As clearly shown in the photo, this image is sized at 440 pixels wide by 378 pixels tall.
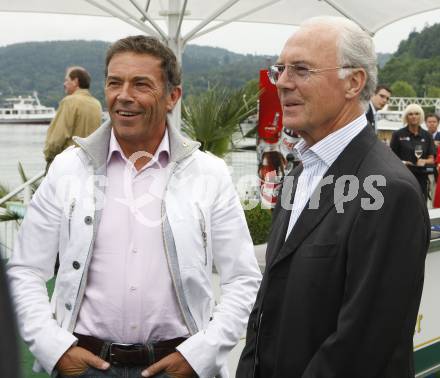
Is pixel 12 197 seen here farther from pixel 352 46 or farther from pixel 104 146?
pixel 352 46

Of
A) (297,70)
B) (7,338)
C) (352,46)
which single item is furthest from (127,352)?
(7,338)

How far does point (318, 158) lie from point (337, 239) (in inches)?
12.3

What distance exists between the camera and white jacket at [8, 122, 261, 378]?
2.02 m

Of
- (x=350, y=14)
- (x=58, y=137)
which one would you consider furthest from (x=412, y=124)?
(x=58, y=137)

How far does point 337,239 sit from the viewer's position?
166cm

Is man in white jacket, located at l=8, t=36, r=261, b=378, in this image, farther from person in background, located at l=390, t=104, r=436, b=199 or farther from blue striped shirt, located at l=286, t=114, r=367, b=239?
person in background, located at l=390, t=104, r=436, b=199

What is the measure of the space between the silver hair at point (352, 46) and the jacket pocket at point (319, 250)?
49 cm

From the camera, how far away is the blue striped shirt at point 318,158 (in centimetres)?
184

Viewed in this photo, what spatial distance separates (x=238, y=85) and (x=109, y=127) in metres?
5.13

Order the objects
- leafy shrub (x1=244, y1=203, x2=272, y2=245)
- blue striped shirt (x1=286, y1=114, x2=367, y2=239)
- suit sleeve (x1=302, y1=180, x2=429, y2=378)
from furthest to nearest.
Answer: leafy shrub (x1=244, y1=203, x2=272, y2=245) < blue striped shirt (x1=286, y1=114, x2=367, y2=239) < suit sleeve (x1=302, y1=180, x2=429, y2=378)

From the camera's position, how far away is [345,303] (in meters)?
1.66

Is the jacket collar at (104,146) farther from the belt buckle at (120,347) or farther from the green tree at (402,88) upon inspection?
the green tree at (402,88)

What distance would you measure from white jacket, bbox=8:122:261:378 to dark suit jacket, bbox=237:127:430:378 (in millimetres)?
298

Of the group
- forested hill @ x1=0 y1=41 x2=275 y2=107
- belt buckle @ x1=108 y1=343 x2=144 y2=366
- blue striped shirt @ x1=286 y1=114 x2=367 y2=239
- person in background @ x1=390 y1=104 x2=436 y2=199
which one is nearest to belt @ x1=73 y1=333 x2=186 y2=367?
belt buckle @ x1=108 y1=343 x2=144 y2=366
